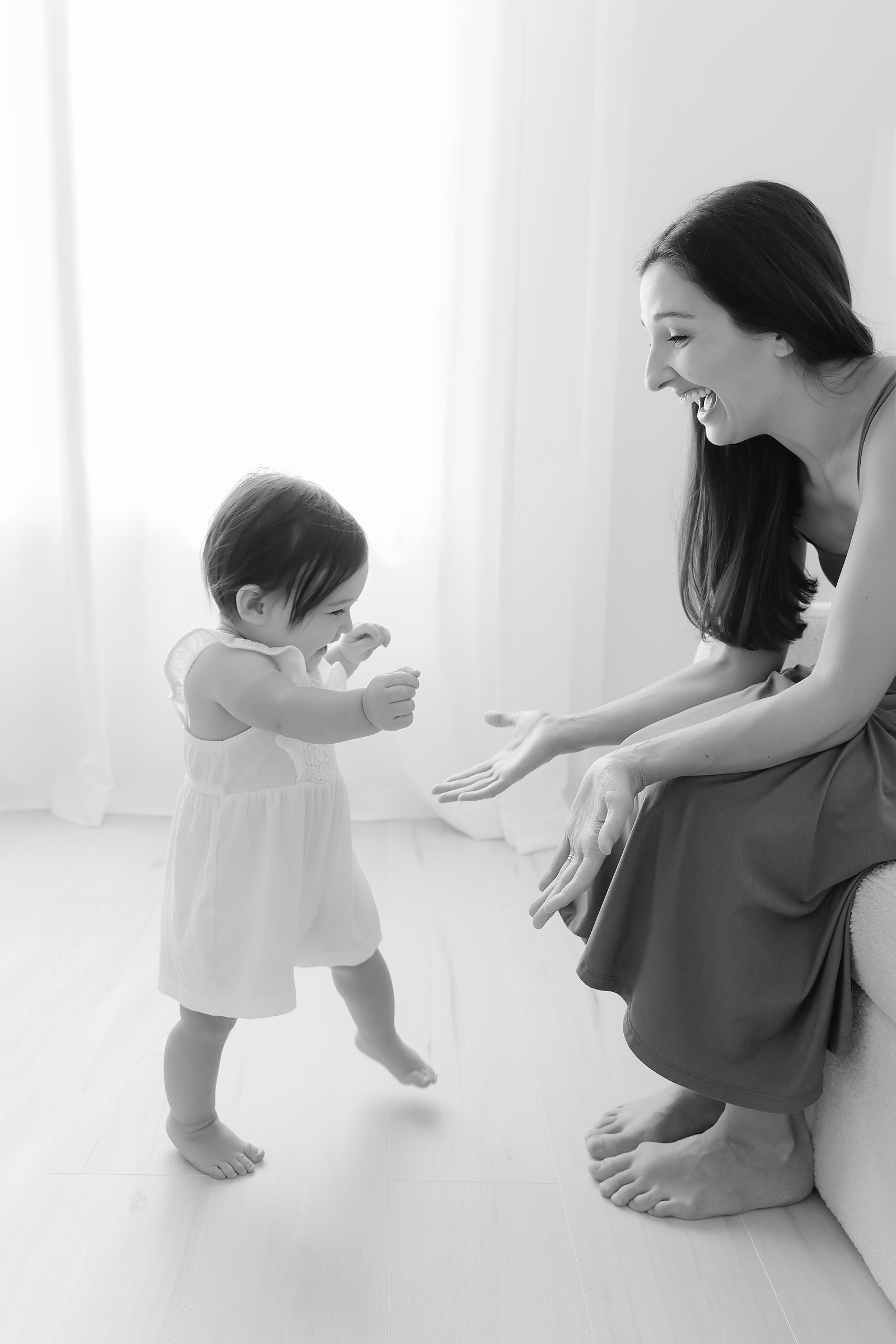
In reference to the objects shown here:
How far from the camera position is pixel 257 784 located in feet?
4.10

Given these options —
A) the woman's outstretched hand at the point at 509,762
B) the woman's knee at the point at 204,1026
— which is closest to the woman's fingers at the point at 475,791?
the woman's outstretched hand at the point at 509,762

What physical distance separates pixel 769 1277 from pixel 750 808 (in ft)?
1.60

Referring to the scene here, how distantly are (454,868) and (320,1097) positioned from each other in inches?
31.5

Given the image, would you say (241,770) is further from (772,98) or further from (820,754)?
(772,98)

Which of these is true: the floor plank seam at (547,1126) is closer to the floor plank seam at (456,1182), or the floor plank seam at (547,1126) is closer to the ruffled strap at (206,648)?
the floor plank seam at (456,1182)

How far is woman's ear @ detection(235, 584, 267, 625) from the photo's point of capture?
1.21 m

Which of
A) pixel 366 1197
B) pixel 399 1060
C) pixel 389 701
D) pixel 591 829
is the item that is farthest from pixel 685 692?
pixel 366 1197

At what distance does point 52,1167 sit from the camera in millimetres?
1293

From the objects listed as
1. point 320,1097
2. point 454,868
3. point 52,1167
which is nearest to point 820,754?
point 320,1097

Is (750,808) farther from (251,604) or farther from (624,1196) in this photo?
(251,604)

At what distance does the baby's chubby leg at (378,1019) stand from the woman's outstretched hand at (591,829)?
0.29 m

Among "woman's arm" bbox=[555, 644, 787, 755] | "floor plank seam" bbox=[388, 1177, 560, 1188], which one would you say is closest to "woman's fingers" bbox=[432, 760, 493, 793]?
"woman's arm" bbox=[555, 644, 787, 755]

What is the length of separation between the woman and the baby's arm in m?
0.18

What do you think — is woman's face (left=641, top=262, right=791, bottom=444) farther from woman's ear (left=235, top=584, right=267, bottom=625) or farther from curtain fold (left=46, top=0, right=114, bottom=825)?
curtain fold (left=46, top=0, right=114, bottom=825)
